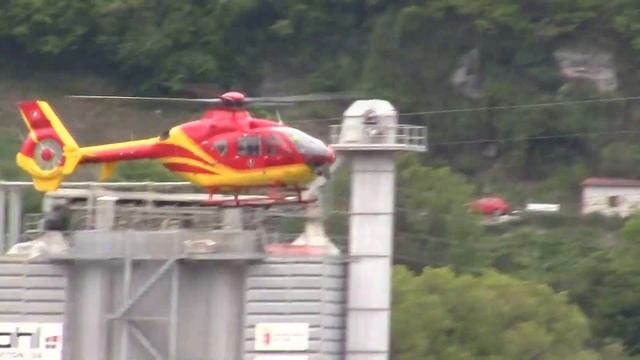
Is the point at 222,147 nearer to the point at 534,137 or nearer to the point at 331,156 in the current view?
the point at 331,156

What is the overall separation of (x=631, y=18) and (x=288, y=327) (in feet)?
184

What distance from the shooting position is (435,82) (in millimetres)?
110000

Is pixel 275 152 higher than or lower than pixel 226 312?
higher

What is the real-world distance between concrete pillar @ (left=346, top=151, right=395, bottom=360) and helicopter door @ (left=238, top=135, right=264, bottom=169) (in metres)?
1.95

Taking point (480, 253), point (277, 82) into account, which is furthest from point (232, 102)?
point (277, 82)

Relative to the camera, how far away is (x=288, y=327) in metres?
55.7

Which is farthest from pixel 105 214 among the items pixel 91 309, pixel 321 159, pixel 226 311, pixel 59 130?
pixel 321 159

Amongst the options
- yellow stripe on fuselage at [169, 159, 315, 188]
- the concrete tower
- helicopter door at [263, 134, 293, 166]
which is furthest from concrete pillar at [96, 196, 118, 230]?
the concrete tower

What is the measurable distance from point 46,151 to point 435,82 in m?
52.8

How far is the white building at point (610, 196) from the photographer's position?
325 feet

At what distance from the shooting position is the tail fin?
2282 inches

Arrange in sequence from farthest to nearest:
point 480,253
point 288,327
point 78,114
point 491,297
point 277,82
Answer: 1. point 277,82
2. point 78,114
3. point 480,253
4. point 491,297
5. point 288,327

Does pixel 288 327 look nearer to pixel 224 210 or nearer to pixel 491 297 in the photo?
pixel 224 210

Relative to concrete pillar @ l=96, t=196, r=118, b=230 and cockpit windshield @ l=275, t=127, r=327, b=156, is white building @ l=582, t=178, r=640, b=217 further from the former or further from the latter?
concrete pillar @ l=96, t=196, r=118, b=230
